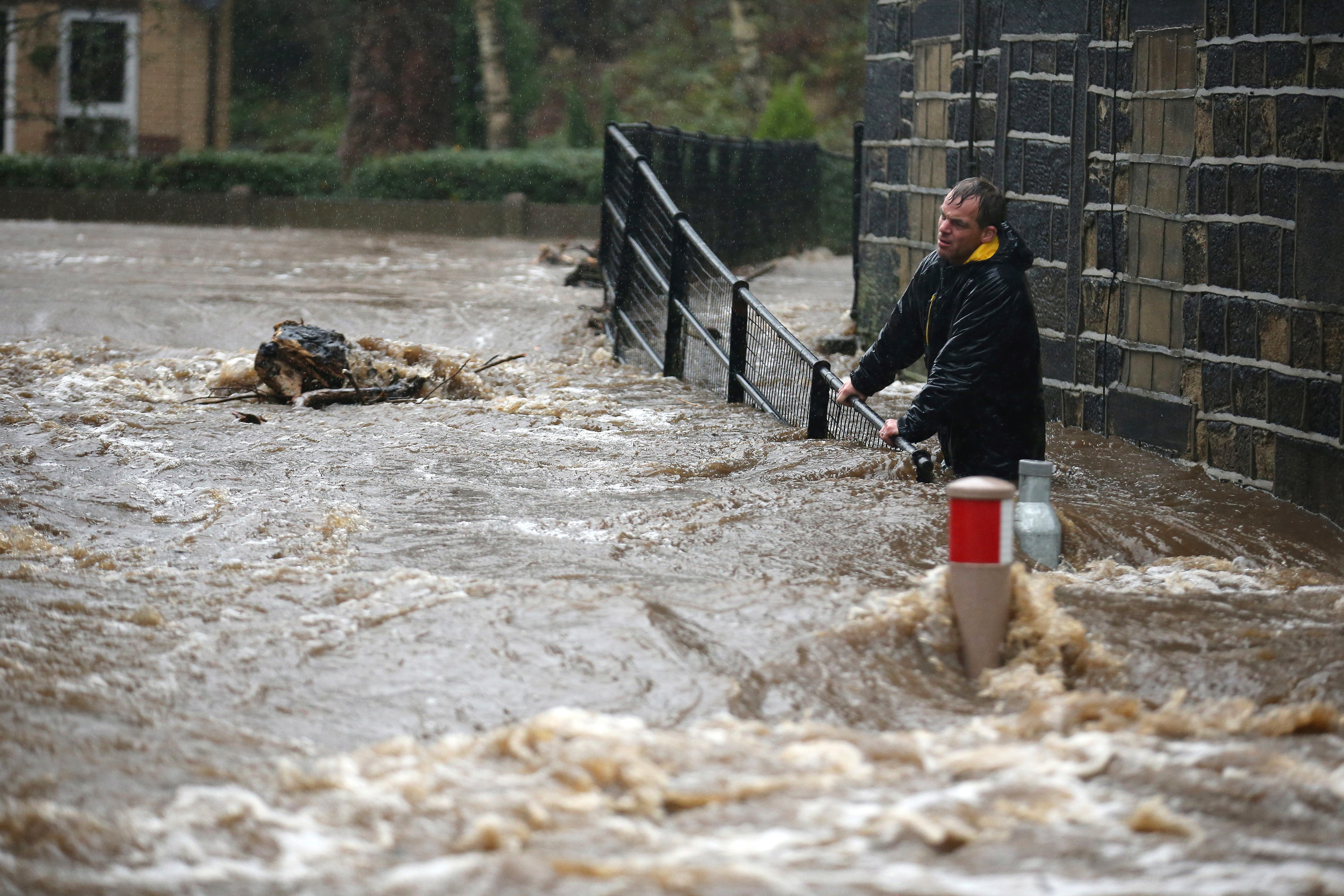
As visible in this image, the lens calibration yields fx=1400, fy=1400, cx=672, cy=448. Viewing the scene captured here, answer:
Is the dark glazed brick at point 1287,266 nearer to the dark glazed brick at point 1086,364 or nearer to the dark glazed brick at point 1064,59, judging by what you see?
the dark glazed brick at point 1086,364

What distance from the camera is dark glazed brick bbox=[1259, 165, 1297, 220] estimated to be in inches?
269

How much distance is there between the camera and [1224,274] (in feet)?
24.3

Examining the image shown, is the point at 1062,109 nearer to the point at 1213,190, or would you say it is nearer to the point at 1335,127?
the point at 1213,190

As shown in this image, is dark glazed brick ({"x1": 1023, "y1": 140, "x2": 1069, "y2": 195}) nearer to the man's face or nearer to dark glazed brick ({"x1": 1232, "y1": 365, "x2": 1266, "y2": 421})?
dark glazed brick ({"x1": 1232, "y1": 365, "x2": 1266, "y2": 421})

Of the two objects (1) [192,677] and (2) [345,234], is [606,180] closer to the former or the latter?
(1) [192,677]

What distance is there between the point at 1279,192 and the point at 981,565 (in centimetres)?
358

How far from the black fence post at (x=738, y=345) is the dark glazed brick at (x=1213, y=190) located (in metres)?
2.73

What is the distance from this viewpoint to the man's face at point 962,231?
6281mm

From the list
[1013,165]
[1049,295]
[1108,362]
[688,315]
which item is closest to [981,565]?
[1108,362]

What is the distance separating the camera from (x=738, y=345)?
9.06 meters

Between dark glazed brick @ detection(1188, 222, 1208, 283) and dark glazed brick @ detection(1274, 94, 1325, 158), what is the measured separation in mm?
718

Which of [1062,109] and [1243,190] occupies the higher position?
[1062,109]

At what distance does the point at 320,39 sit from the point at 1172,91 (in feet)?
104

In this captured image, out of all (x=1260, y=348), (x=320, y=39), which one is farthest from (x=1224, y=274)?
(x=320, y=39)
